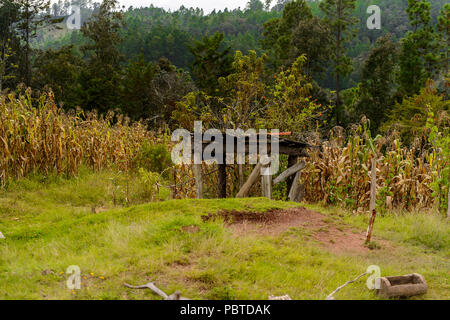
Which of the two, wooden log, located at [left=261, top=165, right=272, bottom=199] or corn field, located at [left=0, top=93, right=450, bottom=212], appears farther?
corn field, located at [left=0, top=93, right=450, bottom=212]

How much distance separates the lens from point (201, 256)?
168 inches

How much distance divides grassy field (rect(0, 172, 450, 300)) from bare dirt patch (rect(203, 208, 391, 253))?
11 cm

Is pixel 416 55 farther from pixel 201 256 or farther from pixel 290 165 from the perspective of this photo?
pixel 201 256

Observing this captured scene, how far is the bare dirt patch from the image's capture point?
5396 mm

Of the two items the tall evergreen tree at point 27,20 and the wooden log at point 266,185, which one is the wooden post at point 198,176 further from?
the tall evergreen tree at point 27,20

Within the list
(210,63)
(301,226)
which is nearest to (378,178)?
(301,226)

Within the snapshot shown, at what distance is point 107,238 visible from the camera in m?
4.89

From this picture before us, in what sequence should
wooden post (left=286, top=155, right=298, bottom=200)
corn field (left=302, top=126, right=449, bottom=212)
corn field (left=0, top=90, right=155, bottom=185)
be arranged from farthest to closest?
corn field (left=0, top=90, right=155, bottom=185), wooden post (left=286, top=155, right=298, bottom=200), corn field (left=302, top=126, right=449, bottom=212)

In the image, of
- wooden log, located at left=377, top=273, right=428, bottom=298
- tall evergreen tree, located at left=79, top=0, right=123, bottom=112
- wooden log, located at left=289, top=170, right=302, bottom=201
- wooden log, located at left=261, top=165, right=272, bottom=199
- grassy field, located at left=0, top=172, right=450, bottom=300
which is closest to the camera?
grassy field, located at left=0, top=172, right=450, bottom=300

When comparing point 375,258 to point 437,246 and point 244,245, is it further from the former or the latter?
point 244,245

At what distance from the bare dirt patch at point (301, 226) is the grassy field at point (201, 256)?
4.4 inches

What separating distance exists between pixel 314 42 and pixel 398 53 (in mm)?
6562

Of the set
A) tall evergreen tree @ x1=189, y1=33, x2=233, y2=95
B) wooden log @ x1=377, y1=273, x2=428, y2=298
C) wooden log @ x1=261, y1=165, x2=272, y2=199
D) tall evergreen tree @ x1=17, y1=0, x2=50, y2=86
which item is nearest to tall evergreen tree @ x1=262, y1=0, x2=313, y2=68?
tall evergreen tree @ x1=189, y1=33, x2=233, y2=95

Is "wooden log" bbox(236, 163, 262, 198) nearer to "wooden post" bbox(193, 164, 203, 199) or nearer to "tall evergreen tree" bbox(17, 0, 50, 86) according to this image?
"wooden post" bbox(193, 164, 203, 199)
